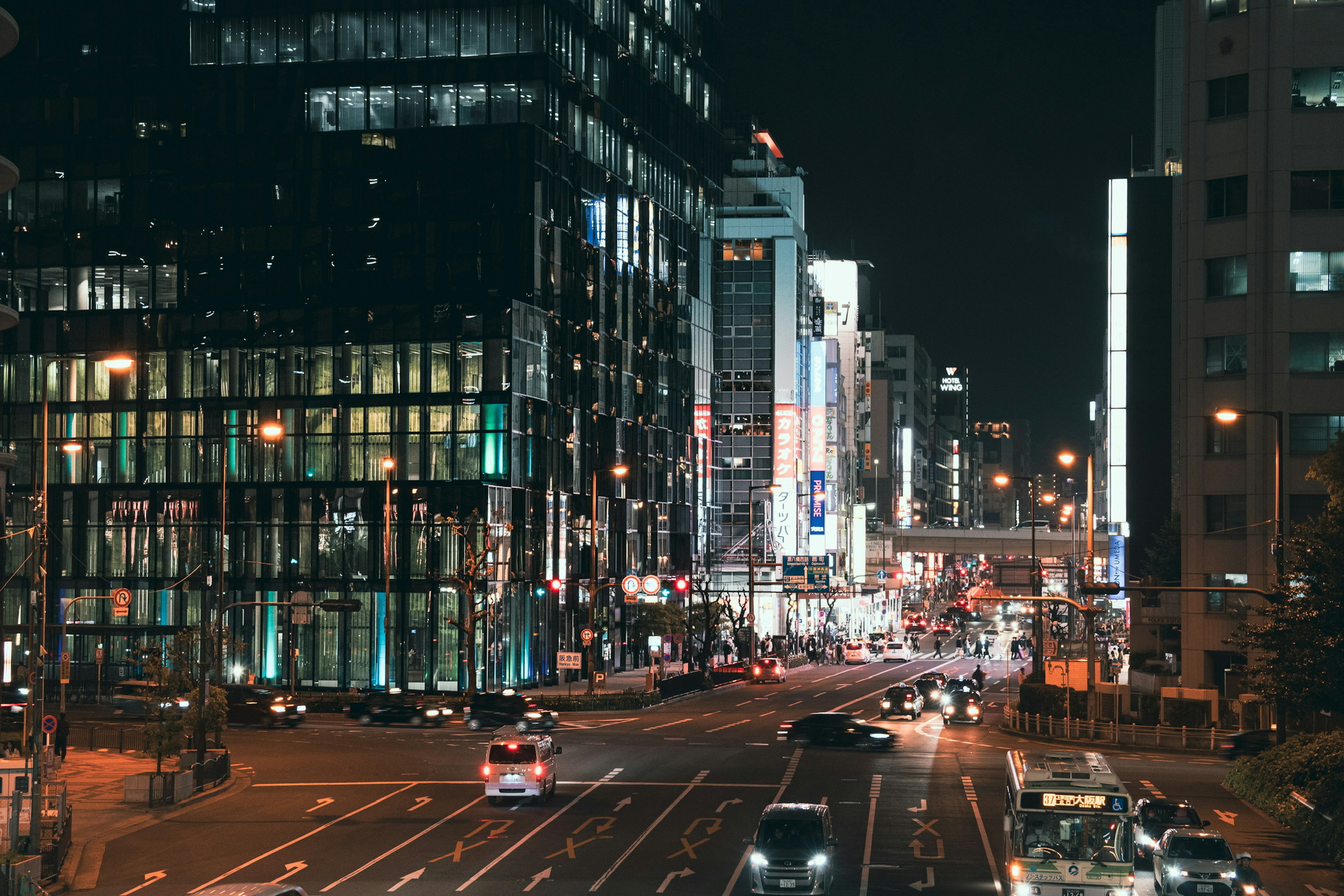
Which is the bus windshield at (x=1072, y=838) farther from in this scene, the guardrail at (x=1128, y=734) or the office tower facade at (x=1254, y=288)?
the office tower facade at (x=1254, y=288)

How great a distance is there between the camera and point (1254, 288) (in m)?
66.6

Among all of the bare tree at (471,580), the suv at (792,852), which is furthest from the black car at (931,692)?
the suv at (792,852)

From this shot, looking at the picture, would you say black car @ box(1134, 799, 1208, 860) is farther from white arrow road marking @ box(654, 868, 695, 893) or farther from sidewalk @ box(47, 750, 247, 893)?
sidewalk @ box(47, 750, 247, 893)

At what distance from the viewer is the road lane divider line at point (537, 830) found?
98.7 feet

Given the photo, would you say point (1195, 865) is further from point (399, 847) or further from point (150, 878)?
point (150, 878)

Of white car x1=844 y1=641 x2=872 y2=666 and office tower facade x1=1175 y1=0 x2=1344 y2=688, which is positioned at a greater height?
office tower facade x1=1175 y1=0 x2=1344 y2=688

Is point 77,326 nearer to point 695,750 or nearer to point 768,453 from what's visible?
point 695,750

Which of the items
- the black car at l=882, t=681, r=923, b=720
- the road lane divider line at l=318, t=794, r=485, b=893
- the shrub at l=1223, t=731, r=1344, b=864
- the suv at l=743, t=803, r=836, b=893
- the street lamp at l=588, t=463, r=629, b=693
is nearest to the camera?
the suv at l=743, t=803, r=836, b=893

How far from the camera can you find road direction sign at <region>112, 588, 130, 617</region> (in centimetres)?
7656

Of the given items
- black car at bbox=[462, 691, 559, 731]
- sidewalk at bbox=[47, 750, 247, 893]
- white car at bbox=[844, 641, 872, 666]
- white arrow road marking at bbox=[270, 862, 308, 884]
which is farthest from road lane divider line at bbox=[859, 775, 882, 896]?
white car at bbox=[844, 641, 872, 666]

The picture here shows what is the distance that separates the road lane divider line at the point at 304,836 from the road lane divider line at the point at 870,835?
12164 mm

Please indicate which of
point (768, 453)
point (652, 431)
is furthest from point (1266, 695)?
point (768, 453)

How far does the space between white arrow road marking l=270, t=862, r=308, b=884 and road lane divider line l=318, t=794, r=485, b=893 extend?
1.09 m

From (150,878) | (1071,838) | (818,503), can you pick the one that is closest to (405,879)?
(150,878)
